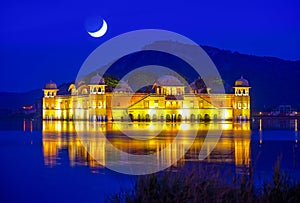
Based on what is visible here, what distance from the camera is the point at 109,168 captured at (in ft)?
56.6

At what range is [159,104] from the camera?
A: 253 ft

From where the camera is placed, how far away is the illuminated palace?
7646 centimetres

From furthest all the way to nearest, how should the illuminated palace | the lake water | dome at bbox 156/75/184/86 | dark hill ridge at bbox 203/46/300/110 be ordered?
dark hill ridge at bbox 203/46/300/110 < dome at bbox 156/75/184/86 < the illuminated palace < the lake water

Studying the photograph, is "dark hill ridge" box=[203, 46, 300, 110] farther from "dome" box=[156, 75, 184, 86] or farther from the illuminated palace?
"dome" box=[156, 75, 184, 86]

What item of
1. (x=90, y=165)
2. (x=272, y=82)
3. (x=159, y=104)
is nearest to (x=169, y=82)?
(x=159, y=104)

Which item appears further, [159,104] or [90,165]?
[159,104]

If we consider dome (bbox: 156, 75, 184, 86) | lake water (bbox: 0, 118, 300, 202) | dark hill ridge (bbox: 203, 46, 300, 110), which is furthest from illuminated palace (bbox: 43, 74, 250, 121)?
dark hill ridge (bbox: 203, 46, 300, 110)

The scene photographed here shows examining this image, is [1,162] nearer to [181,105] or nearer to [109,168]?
[109,168]

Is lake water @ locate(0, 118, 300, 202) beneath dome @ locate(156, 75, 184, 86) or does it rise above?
beneath

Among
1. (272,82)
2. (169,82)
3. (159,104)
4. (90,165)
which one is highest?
(272,82)

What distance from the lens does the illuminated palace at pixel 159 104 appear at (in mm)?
76456

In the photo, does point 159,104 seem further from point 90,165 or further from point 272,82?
point 272,82

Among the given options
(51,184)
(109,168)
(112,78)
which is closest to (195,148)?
(109,168)

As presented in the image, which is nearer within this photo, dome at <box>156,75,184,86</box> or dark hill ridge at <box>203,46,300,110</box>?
dome at <box>156,75,184,86</box>
